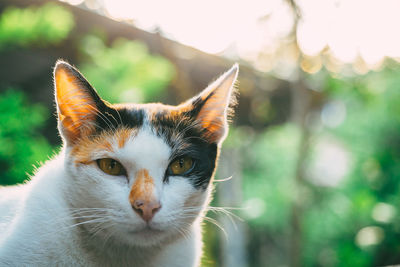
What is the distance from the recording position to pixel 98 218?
799mm

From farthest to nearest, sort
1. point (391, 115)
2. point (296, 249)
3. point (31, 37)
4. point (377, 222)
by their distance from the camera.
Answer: point (391, 115)
point (377, 222)
point (296, 249)
point (31, 37)

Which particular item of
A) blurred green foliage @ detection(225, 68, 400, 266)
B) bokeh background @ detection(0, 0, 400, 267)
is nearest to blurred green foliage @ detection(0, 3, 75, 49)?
bokeh background @ detection(0, 0, 400, 267)

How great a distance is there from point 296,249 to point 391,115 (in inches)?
94.9

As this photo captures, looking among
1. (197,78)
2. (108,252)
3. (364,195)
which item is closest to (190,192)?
(108,252)

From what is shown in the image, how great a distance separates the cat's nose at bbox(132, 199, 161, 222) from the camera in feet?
2.44

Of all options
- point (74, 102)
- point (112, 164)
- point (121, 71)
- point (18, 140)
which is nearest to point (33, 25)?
point (121, 71)

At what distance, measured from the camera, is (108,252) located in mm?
846

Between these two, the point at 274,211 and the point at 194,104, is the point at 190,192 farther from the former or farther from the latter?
the point at 274,211

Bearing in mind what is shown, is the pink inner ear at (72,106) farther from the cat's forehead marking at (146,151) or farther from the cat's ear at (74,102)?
the cat's forehead marking at (146,151)

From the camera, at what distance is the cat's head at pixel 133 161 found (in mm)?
775

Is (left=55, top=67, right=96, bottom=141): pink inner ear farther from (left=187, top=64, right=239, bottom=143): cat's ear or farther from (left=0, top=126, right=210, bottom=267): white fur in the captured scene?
(left=187, top=64, right=239, bottom=143): cat's ear

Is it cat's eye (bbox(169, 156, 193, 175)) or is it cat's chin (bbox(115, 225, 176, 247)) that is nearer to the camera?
cat's chin (bbox(115, 225, 176, 247))

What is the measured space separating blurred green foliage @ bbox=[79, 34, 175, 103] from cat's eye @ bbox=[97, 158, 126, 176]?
612 mm

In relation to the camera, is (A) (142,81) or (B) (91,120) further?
(A) (142,81)
